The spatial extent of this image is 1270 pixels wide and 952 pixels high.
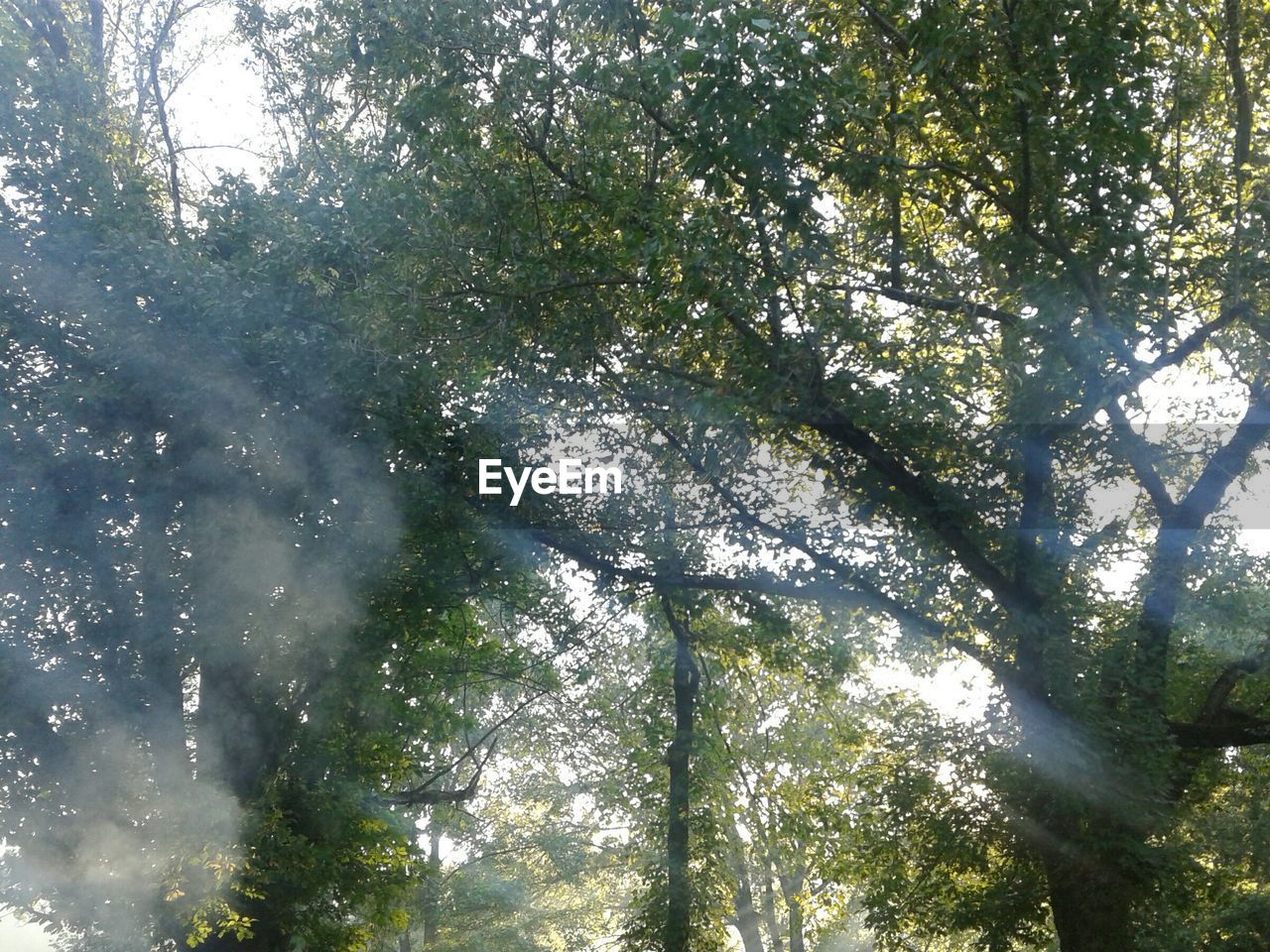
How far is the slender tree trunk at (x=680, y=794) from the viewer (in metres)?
16.4

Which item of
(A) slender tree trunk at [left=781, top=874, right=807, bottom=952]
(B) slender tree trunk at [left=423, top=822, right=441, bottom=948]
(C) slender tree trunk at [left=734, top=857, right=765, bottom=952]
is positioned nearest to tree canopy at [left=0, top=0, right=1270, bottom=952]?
(A) slender tree trunk at [left=781, top=874, right=807, bottom=952]

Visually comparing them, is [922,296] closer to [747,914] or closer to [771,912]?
[747,914]

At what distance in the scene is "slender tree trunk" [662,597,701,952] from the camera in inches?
646

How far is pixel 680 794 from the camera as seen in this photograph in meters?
17.5

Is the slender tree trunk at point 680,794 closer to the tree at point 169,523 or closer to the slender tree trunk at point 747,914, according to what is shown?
the tree at point 169,523

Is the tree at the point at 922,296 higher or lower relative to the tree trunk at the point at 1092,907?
higher

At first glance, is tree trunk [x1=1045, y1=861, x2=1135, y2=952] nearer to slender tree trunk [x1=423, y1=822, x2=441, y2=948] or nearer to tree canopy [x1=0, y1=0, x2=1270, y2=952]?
tree canopy [x1=0, y1=0, x2=1270, y2=952]

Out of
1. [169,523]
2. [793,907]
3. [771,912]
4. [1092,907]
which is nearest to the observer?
[1092,907]

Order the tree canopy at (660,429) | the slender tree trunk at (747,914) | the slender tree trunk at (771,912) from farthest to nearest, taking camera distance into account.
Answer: the slender tree trunk at (771,912), the slender tree trunk at (747,914), the tree canopy at (660,429)

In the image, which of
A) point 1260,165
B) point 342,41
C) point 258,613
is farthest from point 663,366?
point 258,613

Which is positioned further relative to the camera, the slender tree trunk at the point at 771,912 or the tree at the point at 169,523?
the slender tree trunk at the point at 771,912

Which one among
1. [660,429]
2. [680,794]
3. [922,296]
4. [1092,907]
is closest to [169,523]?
[660,429]

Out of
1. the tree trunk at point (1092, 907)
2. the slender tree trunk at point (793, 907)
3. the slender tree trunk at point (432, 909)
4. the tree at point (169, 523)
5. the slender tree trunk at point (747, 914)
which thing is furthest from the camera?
the slender tree trunk at point (747, 914)

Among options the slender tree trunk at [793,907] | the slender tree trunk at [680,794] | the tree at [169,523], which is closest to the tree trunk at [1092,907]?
the slender tree trunk at [680,794]
